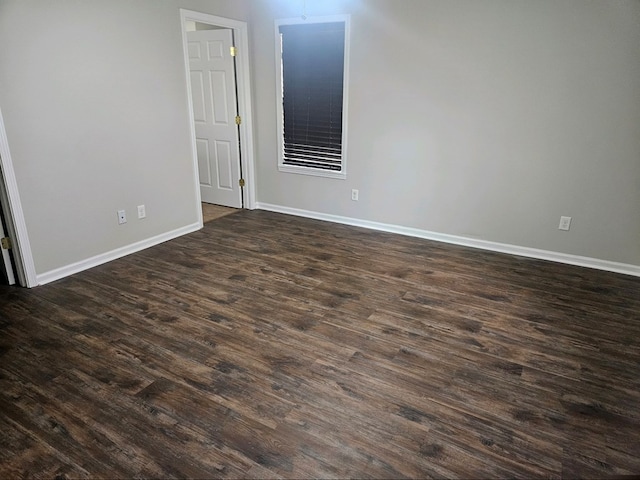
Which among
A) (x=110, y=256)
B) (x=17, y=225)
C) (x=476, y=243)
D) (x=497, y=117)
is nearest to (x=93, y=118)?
(x=17, y=225)

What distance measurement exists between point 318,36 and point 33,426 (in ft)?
13.8

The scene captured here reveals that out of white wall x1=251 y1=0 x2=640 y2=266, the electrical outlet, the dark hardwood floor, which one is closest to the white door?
white wall x1=251 y1=0 x2=640 y2=266

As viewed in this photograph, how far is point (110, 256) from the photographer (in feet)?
12.7

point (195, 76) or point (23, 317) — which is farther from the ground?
point (195, 76)

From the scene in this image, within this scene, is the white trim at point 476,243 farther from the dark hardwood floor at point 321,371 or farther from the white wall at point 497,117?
the dark hardwood floor at point 321,371

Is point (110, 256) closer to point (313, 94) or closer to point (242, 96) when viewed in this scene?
point (242, 96)

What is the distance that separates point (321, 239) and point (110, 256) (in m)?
2.01

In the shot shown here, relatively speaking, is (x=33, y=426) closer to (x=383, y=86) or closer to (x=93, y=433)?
(x=93, y=433)

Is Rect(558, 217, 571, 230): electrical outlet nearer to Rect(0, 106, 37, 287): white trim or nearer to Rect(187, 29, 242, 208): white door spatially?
Rect(187, 29, 242, 208): white door

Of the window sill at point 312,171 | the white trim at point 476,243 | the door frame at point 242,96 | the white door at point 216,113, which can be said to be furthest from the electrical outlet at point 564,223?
the white door at point 216,113

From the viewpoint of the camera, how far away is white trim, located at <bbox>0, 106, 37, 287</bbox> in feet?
9.89

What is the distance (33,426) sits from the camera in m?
1.97

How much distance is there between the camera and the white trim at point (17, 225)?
9.89 ft

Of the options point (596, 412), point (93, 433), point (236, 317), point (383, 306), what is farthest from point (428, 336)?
point (93, 433)
